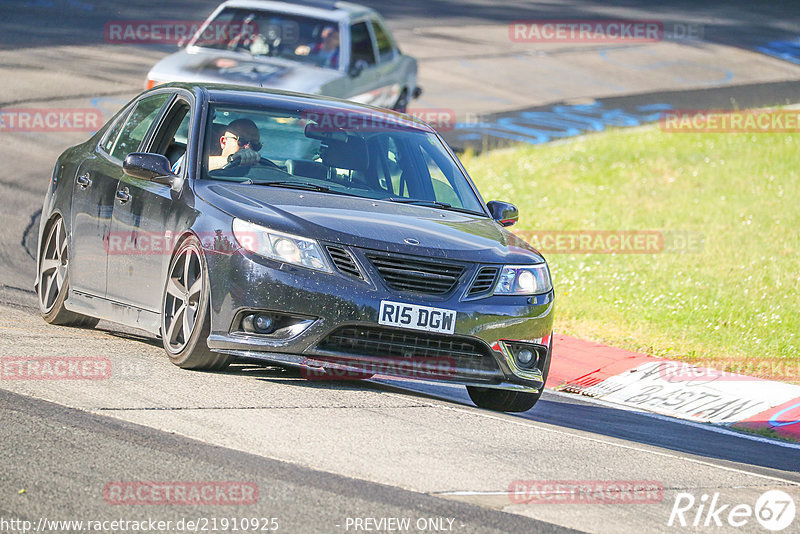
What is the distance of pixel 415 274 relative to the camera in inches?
277

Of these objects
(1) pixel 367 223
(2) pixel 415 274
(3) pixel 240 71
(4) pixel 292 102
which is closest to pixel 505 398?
(2) pixel 415 274

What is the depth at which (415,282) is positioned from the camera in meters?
7.05

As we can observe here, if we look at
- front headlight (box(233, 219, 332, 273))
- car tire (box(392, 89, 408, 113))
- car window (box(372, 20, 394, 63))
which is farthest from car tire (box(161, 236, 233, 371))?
car tire (box(392, 89, 408, 113))

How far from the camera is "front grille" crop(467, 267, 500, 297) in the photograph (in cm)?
721

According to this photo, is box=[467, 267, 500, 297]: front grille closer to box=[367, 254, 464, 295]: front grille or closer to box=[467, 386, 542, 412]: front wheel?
box=[367, 254, 464, 295]: front grille

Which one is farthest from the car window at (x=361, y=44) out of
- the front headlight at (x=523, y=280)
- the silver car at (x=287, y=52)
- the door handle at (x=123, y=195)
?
the front headlight at (x=523, y=280)

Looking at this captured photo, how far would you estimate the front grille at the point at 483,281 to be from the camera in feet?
23.7

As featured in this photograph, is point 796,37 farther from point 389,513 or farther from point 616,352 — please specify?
point 389,513

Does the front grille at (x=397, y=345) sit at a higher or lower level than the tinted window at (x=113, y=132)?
lower

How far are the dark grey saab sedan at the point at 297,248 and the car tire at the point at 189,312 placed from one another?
0.04 ft

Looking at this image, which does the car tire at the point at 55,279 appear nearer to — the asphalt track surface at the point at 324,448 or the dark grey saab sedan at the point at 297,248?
the dark grey saab sedan at the point at 297,248

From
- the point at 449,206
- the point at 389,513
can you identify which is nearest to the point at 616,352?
the point at 449,206

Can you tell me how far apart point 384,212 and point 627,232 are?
8.28 metres

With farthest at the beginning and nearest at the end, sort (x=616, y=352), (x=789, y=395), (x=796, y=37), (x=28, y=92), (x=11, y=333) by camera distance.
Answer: (x=796, y=37), (x=28, y=92), (x=616, y=352), (x=789, y=395), (x=11, y=333)
